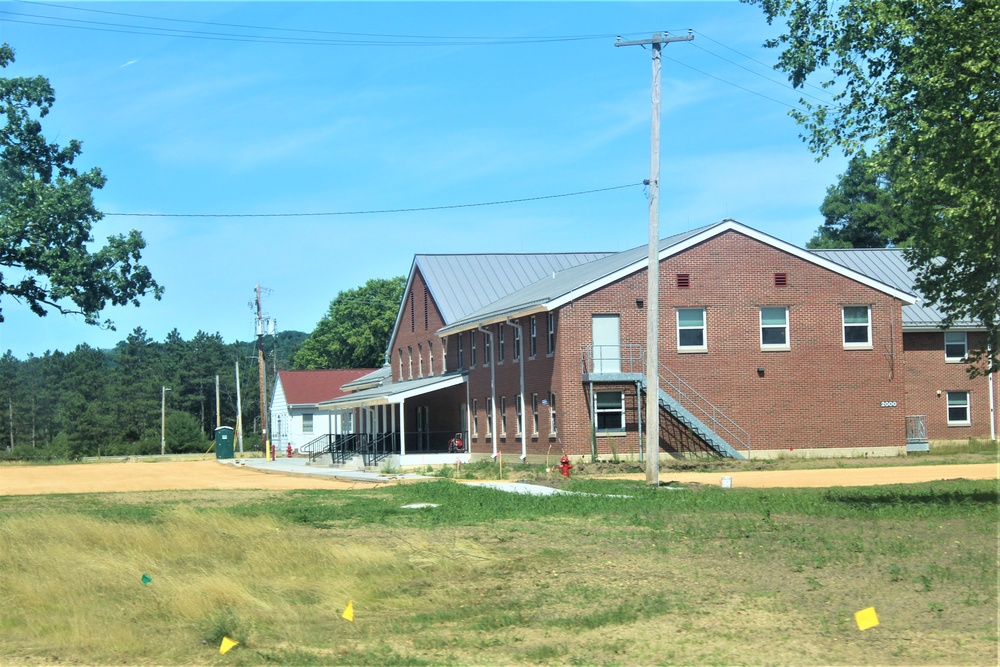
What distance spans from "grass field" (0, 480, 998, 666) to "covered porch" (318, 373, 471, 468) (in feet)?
83.9

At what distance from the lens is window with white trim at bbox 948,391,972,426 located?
4441 centimetres

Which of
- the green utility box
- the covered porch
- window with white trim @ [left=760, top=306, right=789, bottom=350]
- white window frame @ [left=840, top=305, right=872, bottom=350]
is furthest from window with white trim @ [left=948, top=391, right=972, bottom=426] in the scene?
the green utility box

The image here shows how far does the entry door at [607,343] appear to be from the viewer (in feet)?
123

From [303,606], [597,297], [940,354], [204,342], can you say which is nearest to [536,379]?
[597,297]

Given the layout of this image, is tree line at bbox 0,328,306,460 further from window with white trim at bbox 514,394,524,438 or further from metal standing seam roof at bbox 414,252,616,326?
window with white trim at bbox 514,394,524,438

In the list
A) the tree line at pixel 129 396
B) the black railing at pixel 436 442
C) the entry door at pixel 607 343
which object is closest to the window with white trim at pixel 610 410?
the entry door at pixel 607 343

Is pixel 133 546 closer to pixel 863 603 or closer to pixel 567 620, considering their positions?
pixel 567 620

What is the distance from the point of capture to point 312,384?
7969 cm

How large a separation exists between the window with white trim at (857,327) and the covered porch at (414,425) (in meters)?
15.6

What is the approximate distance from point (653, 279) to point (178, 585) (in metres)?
15.9

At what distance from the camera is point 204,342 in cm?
13150

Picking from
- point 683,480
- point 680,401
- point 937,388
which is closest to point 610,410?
point 680,401

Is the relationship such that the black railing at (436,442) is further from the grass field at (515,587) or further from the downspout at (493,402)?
the grass field at (515,587)

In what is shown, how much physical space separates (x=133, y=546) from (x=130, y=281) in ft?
36.7
